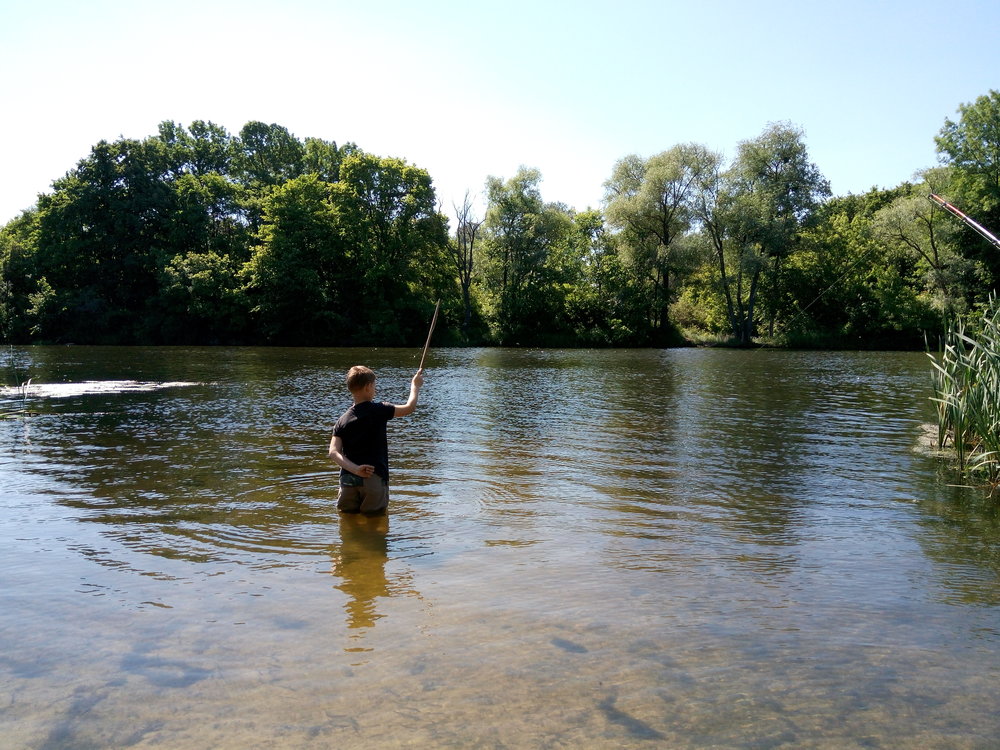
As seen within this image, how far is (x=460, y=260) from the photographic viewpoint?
2795 inches

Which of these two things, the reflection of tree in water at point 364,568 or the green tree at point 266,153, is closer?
the reflection of tree in water at point 364,568

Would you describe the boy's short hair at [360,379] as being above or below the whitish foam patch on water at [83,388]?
above

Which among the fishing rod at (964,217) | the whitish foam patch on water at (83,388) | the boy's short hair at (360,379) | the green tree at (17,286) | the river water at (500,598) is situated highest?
the green tree at (17,286)

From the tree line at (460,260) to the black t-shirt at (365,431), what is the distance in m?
56.3

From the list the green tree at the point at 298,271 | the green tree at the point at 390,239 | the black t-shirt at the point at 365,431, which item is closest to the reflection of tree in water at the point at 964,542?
the black t-shirt at the point at 365,431

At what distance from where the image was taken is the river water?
153 inches

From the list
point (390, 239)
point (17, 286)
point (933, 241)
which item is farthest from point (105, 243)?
point (933, 241)

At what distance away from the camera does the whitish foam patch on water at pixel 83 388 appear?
2202 cm

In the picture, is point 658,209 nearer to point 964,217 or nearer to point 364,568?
point 964,217

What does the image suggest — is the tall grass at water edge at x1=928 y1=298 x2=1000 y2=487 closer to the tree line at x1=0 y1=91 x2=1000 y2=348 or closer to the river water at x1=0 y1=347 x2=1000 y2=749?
the river water at x1=0 y1=347 x2=1000 y2=749

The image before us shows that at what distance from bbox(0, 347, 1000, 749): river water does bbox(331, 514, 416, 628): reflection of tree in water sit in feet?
0.10

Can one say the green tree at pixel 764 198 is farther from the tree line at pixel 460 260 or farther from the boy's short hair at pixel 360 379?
the boy's short hair at pixel 360 379

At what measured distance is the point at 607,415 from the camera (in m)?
18.3

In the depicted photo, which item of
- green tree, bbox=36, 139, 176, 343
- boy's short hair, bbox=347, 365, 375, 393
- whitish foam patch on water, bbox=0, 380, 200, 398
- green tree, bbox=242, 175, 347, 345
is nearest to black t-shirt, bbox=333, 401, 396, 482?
boy's short hair, bbox=347, 365, 375, 393
